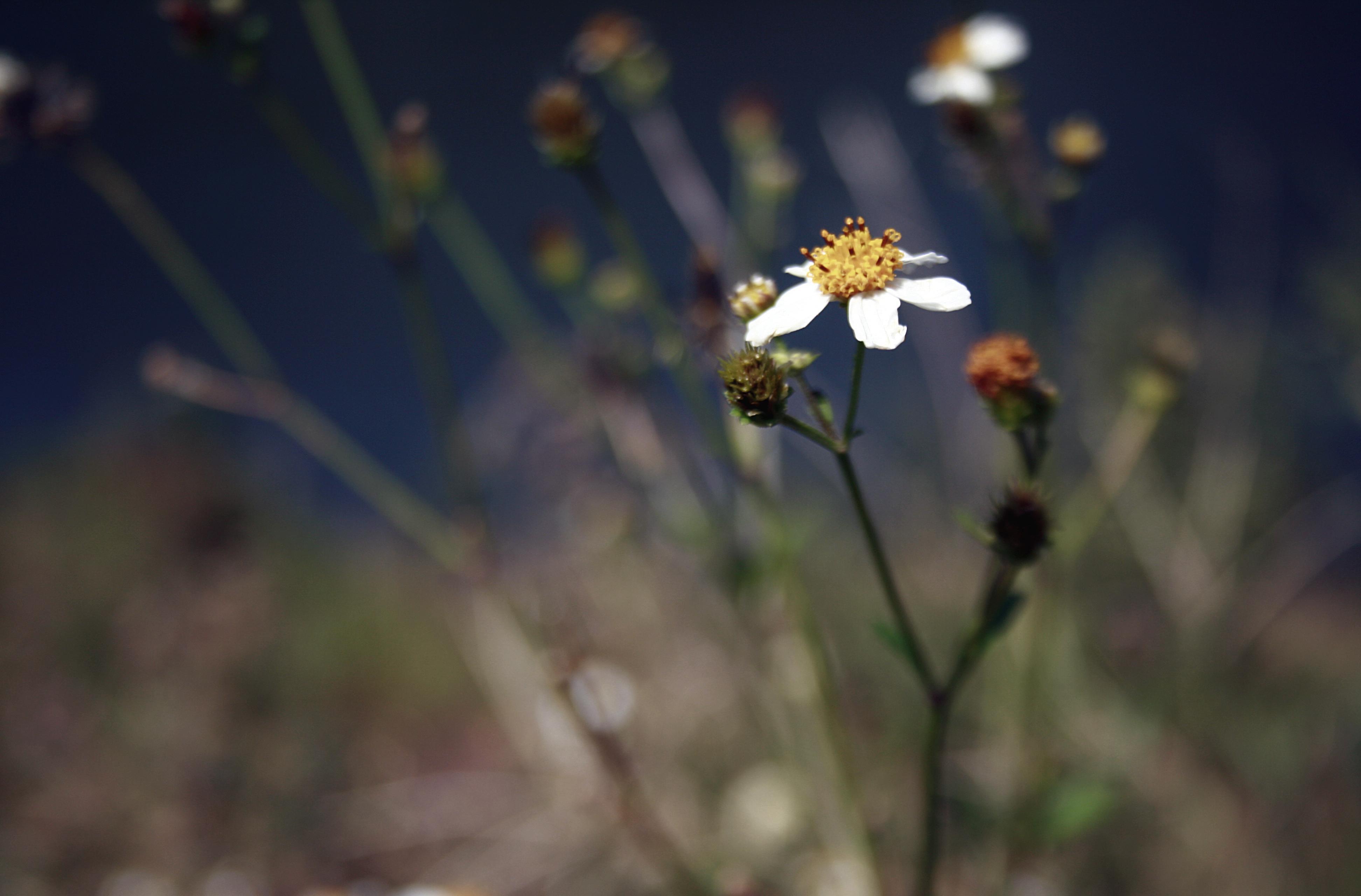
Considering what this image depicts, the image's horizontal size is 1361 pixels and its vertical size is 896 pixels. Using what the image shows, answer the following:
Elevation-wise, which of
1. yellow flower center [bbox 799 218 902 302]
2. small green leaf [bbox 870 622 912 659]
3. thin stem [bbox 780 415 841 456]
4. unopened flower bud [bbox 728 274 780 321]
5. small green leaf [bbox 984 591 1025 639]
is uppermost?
unopened flower bud [bbox 728 274 780 321]

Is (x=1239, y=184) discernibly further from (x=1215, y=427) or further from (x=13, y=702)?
(x=13, y=702)

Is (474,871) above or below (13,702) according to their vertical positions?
below

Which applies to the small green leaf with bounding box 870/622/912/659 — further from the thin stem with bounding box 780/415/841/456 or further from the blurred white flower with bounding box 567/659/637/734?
the blurred white flower with bounding box 567/659/637/734

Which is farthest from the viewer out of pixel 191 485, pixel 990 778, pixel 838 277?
pixel 191 485

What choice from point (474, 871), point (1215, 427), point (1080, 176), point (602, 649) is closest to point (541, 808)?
point (474, 871)

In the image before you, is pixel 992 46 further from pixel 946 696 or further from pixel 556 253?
pixel 946 696

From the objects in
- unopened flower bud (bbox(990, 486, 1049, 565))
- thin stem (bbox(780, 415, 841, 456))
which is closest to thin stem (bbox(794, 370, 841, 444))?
thin stem (bbox(780, 415, 841, 456))
